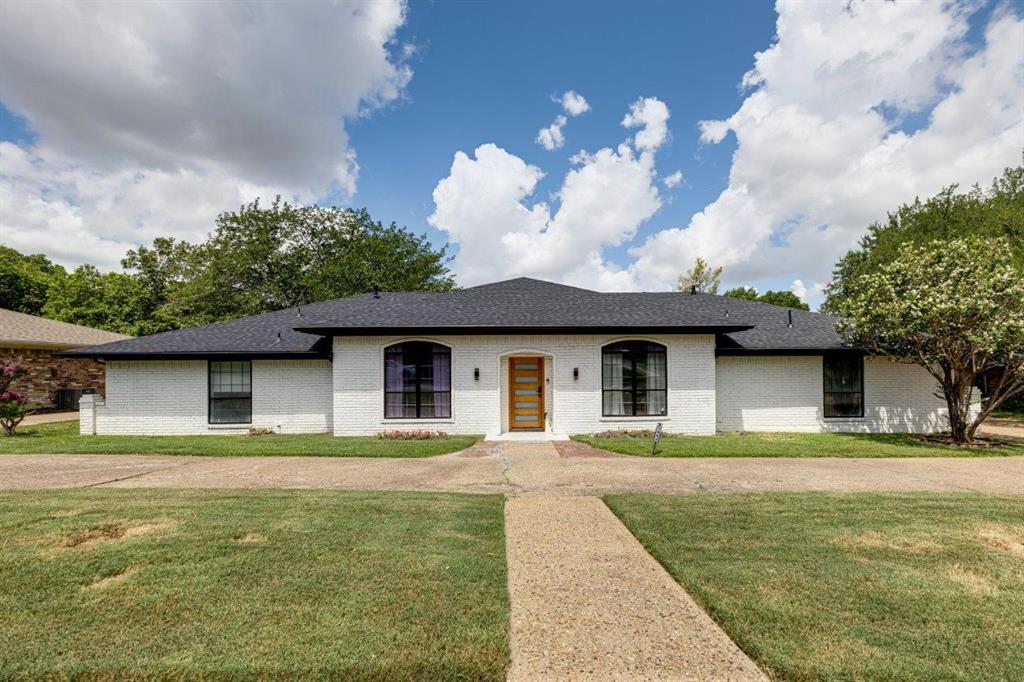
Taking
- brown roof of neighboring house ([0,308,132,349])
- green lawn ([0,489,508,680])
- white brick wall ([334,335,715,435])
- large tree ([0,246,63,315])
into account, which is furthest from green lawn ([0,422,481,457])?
large tree ([0,246,63,315])

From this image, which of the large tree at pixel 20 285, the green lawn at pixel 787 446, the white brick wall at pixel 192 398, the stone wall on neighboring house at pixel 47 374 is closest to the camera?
the green lawn at pixel 787 446

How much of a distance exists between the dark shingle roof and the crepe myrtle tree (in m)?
1.80

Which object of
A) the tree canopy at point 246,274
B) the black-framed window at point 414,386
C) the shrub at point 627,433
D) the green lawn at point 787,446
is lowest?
the green lawn at point 787,446


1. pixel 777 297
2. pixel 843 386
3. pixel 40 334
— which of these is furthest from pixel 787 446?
pixel 777 297

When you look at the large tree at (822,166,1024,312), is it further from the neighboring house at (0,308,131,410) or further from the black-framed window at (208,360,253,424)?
the neighboring house at (0,308,131,410)

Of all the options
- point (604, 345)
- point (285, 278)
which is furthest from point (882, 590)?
point (285, 278)

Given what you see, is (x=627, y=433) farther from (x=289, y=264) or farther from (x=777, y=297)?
(x=777, y=297)

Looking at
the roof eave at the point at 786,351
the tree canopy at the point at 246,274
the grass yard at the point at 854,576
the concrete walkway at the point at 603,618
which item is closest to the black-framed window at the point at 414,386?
the grass yard at the point at 854,576

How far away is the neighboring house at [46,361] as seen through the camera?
18.4 metres

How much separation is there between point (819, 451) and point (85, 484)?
1400 centimetres

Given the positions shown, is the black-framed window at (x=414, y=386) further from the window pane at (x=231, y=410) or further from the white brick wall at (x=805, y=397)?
the white brick wall at (x=805, y=397)

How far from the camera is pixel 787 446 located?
10.6 metres

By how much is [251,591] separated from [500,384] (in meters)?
9.21

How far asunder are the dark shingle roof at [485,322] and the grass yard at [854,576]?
674 centimetres
